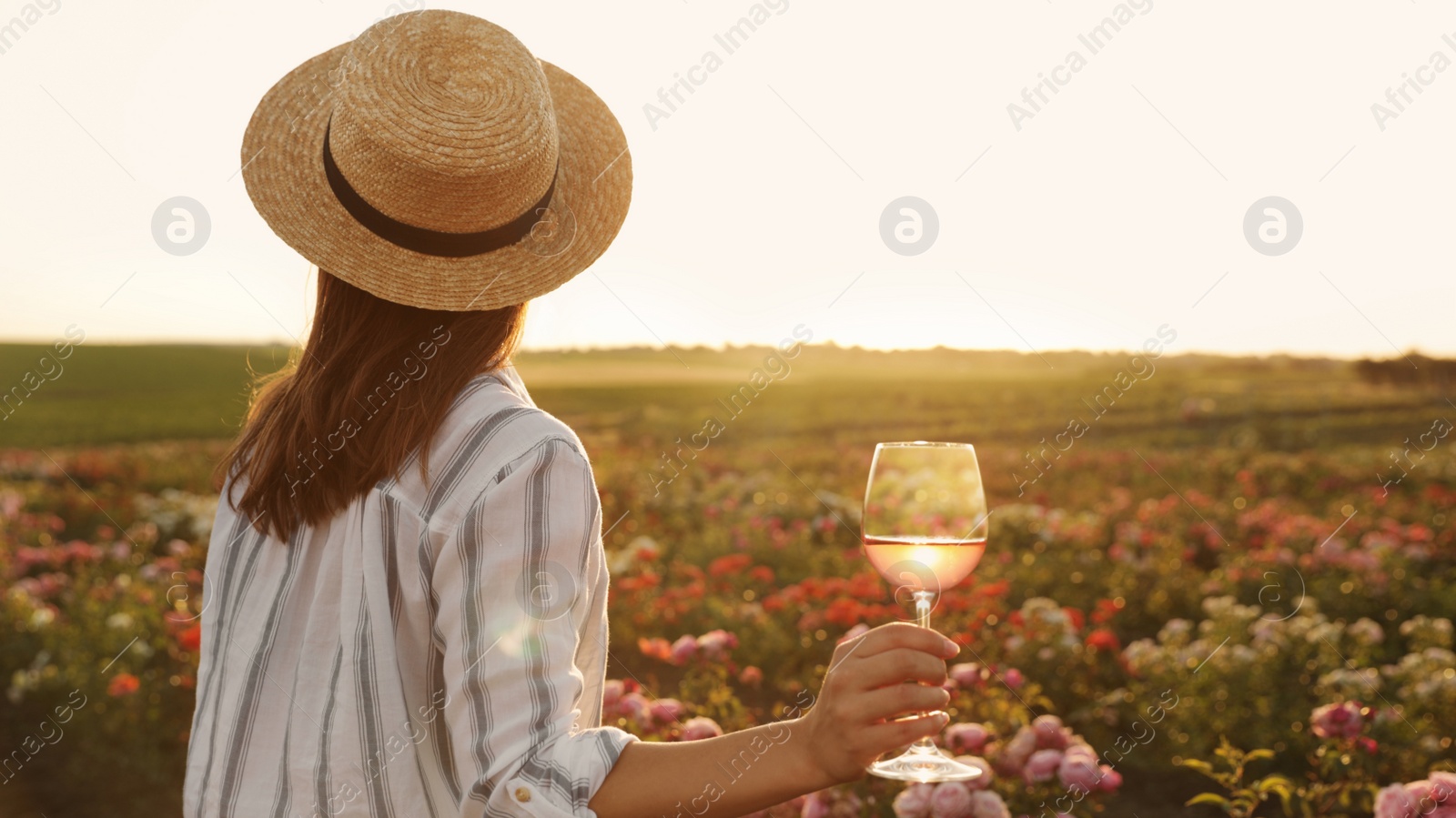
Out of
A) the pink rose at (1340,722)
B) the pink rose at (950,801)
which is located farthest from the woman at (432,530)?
the pink rose at (1340,722)

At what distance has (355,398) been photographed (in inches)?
59.2

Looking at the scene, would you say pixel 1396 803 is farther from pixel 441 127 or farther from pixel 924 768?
pixel 441 127

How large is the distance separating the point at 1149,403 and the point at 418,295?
73.6 feet

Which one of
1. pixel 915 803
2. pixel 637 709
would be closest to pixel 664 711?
pixel 637 709

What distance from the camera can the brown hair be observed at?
143cm

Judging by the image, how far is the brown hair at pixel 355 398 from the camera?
1428 millimetres

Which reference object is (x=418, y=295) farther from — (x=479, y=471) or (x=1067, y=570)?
(x=1067, y=570)

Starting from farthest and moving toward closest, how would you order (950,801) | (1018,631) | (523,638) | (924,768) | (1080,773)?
1. (1018,631)
2. (1080,773)
3. (950,801)
4. (924,768)
5. (523,638)

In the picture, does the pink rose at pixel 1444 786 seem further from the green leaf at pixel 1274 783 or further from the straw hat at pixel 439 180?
the straw hat at pixel 439 180

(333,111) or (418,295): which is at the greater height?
(333,111)

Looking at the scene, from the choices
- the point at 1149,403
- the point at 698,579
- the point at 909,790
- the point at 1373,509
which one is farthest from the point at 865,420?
the point at 909,790

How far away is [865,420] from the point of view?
21.1 metres

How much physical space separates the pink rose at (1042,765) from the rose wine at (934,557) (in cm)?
192

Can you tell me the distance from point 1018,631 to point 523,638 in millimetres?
4352
